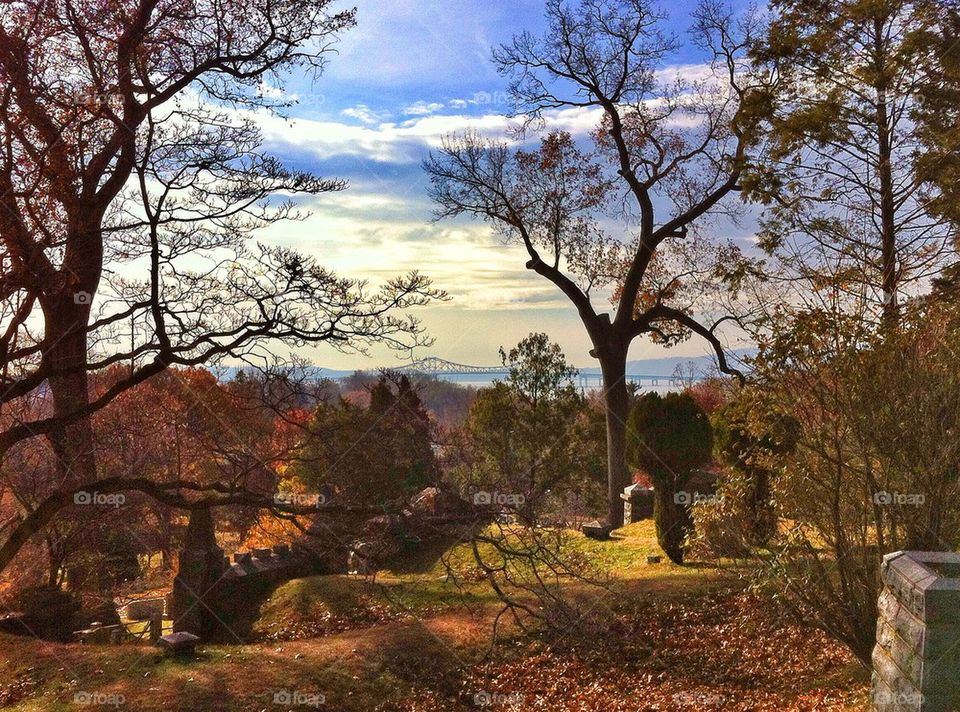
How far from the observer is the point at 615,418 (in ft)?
68.1

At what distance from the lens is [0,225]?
8.42 metres

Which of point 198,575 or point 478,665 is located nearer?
point 478,665

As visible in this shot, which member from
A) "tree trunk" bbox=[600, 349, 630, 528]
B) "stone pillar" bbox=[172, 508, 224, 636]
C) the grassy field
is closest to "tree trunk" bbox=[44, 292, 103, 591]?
"stone pillar" bbox=[172, 508, 224, 636]

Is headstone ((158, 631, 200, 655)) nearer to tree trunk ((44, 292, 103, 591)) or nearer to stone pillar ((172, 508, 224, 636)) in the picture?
tree trunk ((44, 292, 103, 591))

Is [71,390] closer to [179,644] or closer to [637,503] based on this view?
[179,644]

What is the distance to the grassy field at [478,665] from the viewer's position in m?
9.03

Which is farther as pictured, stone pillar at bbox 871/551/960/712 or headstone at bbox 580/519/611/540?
headstone at bbox 580/519/611/540

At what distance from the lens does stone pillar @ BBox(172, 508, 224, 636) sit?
13.9 metres

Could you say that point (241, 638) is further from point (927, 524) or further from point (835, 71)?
point (835, 71)

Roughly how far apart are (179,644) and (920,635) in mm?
9074

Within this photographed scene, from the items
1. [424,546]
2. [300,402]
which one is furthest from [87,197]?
[424,546]

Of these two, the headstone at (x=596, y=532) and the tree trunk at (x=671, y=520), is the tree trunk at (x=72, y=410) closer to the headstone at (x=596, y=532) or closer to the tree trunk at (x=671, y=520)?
the tree trunk at (x=671, y=520)

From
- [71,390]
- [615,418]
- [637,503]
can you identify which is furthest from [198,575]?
[637,503]

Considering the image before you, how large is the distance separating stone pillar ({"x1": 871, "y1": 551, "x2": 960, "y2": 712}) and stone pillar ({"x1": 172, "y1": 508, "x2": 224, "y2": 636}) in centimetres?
1138
